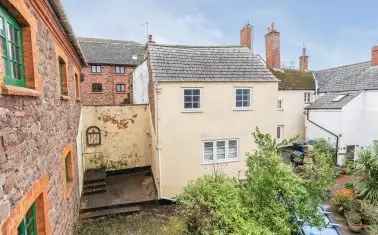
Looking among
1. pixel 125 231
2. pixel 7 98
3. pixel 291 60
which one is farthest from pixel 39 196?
pixel 291 60

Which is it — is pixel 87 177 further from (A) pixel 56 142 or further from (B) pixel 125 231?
(A) pixel 56 142

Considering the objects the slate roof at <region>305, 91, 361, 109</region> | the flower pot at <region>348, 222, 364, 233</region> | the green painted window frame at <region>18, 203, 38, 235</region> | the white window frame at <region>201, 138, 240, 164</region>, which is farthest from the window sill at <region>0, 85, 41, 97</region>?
the slate roof at <region>305, 91, 361, 109</region>

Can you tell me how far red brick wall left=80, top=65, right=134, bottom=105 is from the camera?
27.8 m

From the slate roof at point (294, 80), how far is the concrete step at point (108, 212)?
691 inches

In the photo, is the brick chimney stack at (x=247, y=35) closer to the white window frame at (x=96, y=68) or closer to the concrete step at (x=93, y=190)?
the concrete step at (x=93, y=190)

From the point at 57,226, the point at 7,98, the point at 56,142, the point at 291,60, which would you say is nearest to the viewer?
the point at 7,98

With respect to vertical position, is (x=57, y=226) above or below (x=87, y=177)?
above

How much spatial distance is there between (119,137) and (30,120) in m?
11.9

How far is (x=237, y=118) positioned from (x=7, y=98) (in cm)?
1133

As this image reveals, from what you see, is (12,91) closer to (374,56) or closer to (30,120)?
(30,120)

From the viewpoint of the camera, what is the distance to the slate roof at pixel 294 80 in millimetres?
22625

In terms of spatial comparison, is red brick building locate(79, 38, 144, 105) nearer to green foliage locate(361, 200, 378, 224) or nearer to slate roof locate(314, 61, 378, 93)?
slate roof locate(314, 61, 378, 93)

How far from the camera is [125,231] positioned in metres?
9.39

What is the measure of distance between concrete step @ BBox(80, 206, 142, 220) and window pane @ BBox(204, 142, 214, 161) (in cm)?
439
